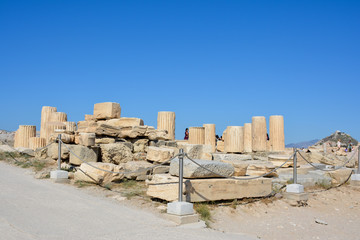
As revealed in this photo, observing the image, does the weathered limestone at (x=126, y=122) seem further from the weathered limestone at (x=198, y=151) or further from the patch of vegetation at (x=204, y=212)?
the patch of vegetation at (x=204, y=212)

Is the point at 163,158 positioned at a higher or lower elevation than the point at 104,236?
higher

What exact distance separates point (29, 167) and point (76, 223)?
615cm

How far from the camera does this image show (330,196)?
9.87 meters

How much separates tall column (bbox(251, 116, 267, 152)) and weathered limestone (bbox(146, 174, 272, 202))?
9.05 meters

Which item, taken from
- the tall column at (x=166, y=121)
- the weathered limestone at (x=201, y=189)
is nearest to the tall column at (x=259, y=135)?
the tall column at (x=166, y=121)

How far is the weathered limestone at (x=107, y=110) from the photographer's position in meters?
12.0

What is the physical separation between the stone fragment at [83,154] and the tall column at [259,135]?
9.55m

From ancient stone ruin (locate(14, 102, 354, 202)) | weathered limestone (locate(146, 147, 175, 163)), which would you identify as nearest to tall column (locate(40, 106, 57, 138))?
ancient stone ruin (locate(14, 102, 354, 202))

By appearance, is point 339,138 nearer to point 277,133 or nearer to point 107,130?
point 277,133

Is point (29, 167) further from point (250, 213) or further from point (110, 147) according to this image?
point (250, 213)

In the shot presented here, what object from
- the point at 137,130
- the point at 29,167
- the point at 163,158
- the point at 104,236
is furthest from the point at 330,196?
the point at 29,167

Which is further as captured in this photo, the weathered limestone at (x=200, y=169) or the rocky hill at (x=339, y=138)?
the rocky hill at (x=339, y=138)

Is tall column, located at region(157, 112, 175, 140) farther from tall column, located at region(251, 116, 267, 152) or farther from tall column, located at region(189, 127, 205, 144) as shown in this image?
tall column, located at region(251, 116, 267, 152)

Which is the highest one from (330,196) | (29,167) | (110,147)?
(110,147)
